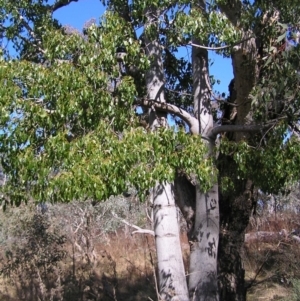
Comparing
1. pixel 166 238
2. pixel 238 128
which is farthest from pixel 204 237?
pixel 238 128

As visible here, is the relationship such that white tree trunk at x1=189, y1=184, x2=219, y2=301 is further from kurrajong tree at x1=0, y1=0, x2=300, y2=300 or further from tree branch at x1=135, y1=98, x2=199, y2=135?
tree branch at x1=135, y1=98, x2=199, y2=135

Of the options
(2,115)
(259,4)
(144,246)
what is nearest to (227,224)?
(259,4)

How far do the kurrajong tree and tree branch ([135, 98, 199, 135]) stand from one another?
0.07ft

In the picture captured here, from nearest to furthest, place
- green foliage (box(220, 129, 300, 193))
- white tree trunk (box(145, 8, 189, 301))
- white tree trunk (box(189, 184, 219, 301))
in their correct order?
green foliage (box(220, 129, 300, 193)) → white tree trunk (box(145, 8, 189, 301)) → white tree trunk (box(189, 184, 219, 301))

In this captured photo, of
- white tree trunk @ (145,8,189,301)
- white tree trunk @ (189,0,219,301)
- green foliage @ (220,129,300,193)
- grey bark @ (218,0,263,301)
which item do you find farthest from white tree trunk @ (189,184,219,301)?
Result: green foliage @ (220,129,300,193)

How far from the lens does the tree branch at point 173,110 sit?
24.6ft

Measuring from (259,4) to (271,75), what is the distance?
92 cm

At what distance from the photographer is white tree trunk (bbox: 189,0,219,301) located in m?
7.55

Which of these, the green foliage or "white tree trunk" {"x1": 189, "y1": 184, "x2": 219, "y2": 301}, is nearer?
the green foliage

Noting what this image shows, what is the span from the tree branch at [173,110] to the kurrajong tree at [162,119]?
20 millimetres

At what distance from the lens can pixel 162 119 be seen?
25.2ft

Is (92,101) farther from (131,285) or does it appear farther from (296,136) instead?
(131,285)

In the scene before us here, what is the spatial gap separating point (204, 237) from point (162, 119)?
5.59 feet

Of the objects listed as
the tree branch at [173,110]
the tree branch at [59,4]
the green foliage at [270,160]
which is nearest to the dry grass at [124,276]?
the tree branch at [173,110]
